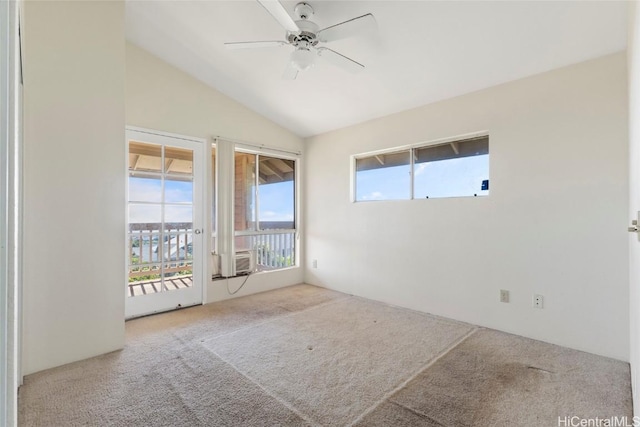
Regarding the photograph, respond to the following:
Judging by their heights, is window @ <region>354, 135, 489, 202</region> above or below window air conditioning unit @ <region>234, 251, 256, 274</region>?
above

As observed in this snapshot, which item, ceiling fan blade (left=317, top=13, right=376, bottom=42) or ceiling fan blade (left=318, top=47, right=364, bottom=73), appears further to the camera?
ceiling fan blade (left=318, top=47, right=364, bottom=73)

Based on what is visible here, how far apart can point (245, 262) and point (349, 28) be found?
3.13 m

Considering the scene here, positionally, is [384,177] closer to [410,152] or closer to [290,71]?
[410,152]

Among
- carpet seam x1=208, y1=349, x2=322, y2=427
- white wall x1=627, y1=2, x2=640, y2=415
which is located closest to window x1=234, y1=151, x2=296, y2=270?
carpet seam x1=208, y1=349, x2=322, y2=427

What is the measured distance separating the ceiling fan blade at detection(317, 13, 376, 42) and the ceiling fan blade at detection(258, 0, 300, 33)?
0.21 metres

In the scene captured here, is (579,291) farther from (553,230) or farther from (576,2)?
(576,2)

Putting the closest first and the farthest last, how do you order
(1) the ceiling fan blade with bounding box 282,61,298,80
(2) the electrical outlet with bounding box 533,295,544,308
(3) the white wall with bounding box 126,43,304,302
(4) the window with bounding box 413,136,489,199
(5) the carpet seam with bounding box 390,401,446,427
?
(5) the carpet seam with bounding box 390,401,446,427 < (1) the ceiling fan blade with bounding box 282,61,298,80 < (2) the electrical outlet with bounding box 533,295,544,308 < (4) the window with bounding box 413,136,489,199 < (3) the white wall with bounding box 126,43,304,302

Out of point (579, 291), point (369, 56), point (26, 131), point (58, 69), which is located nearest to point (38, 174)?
point (26, 131)

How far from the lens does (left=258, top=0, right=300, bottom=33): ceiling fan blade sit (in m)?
1.72

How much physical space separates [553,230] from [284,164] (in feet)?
11.6

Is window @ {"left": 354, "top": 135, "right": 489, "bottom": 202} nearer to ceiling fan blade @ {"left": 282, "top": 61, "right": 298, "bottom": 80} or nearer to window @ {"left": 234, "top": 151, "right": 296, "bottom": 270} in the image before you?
window @ {"left": 234, "top": 151, "right": 296, "bottom": 270}

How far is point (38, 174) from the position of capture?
2.17 m

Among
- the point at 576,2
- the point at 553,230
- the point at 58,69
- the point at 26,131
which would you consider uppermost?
the point at 576,2

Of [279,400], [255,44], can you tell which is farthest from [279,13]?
[279,400]
